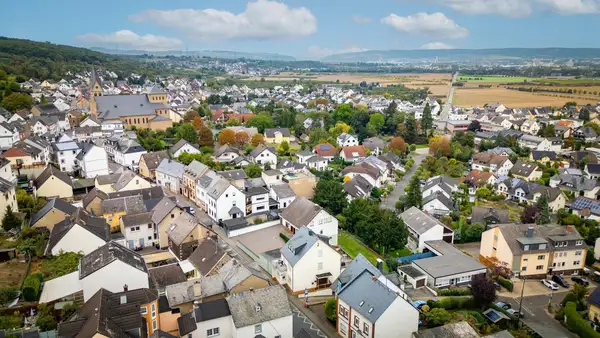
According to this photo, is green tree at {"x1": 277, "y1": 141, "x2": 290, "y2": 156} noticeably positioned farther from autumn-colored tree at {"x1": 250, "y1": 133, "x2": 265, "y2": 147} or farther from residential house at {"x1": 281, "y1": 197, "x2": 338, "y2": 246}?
residential house at {"x1": 281, "y1": 197, "x2": 338, "y2": 246}

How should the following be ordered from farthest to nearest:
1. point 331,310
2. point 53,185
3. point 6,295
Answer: point 53,185
point 331,310
point 6,295

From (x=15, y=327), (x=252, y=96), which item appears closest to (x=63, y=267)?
(x=15, y=327)

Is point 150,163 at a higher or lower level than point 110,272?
lower

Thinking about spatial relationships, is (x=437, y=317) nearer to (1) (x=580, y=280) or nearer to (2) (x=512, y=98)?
(1) (x=580, y=280)

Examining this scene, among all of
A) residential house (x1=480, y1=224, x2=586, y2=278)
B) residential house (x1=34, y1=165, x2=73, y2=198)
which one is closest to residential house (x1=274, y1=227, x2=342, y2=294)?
residential house (x1=480, y1=224, x2=586, y2=278)

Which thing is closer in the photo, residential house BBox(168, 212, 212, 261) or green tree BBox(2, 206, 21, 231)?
green tree BBox(2, 206, 21, 231)

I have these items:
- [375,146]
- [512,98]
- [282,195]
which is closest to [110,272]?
[282,195]
